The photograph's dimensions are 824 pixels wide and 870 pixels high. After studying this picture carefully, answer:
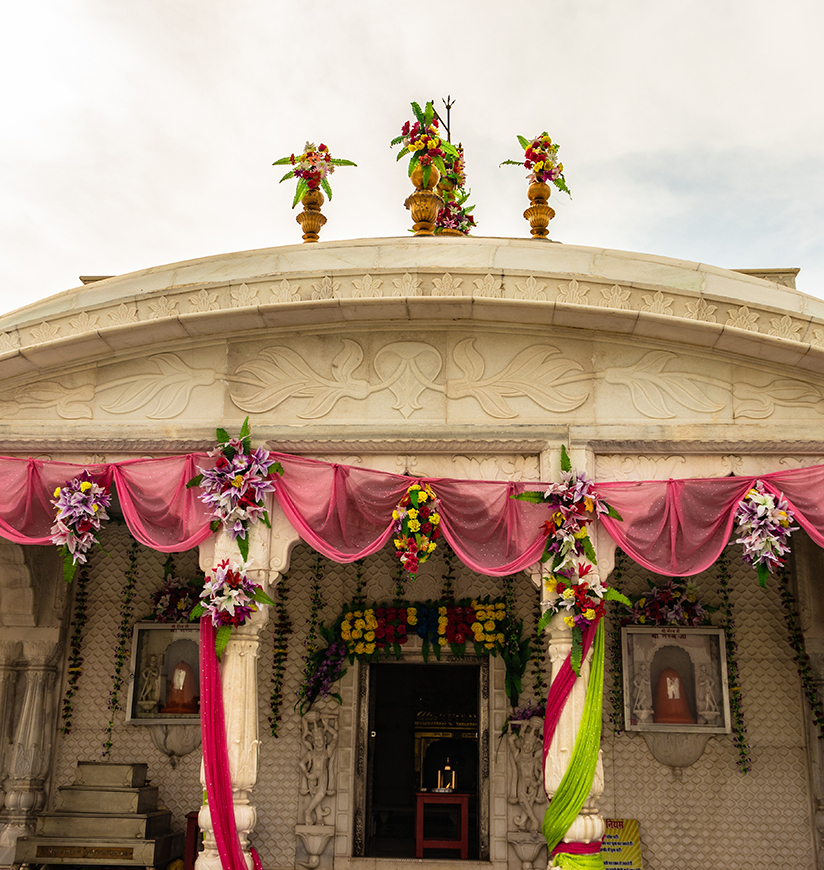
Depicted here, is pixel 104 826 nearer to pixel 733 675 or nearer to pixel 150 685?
pixel 150 685

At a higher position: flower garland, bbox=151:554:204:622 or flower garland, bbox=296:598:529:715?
flower garland, bbox=151:554:204:622

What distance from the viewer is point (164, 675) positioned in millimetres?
8766

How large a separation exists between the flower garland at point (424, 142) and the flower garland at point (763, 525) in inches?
152

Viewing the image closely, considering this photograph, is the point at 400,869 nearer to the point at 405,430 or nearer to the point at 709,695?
the point at 709,695

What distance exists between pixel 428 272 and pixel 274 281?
1.22 m

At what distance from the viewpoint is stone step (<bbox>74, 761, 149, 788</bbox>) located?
7941 millimetres

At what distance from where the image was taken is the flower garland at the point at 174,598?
28.9ft

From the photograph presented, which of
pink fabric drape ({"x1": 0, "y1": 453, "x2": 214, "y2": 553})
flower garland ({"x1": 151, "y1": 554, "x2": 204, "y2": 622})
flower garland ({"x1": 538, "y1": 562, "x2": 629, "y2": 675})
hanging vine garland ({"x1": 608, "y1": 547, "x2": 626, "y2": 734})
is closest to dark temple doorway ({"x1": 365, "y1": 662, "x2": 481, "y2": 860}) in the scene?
hanging vine garland ({"x1": 608, "y1": 547, "x2": 626, "y2": 734})

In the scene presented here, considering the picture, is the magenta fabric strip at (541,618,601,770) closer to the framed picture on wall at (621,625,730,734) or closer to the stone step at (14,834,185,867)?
the framed picture on wall at (621,625,730,734)

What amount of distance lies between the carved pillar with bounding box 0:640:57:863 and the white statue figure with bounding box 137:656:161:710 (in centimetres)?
89

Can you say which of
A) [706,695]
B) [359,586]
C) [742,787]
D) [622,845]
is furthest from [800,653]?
[359,586]

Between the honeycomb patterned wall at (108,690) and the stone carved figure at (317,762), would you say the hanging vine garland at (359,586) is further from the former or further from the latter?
the honeycomb patterned wall at (108,690)

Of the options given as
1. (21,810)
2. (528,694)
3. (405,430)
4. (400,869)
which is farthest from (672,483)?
(21,810)

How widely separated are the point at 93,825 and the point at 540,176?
23.0 feet
